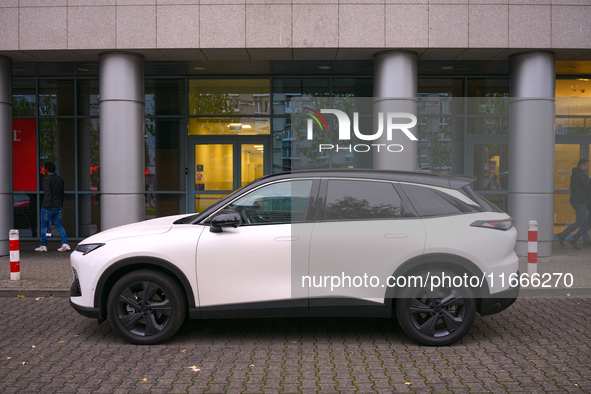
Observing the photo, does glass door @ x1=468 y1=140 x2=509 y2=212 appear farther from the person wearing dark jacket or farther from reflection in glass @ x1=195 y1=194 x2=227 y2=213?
reflection in glass @ x1=195 y1=194 x2=227 y2=213

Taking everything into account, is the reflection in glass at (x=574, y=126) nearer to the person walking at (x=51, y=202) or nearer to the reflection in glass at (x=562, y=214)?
the reflection in glass at (x=562, y=214)

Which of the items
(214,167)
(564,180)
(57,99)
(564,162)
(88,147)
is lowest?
(564,180)

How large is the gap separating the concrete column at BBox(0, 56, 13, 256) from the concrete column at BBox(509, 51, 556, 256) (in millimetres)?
10973

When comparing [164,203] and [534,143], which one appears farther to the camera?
[164,203]

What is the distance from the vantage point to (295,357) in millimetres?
4770

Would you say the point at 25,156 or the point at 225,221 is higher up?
the point at 25,156

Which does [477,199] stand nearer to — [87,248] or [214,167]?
[87,248]

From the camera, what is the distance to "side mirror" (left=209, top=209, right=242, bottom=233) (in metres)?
4.92

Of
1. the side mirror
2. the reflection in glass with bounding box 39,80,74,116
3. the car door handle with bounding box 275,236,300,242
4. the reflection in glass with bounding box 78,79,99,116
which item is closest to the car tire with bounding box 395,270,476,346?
the car door handle with bounding box 275,236,300,242

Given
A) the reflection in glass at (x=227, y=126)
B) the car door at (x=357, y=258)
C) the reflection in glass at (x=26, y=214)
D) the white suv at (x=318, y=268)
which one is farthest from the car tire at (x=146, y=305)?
the reflection in glass at (x=26, y=214)

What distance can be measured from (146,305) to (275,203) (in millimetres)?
1678

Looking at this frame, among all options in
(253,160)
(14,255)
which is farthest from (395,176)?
(253,160)

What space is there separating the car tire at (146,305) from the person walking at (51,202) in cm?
704

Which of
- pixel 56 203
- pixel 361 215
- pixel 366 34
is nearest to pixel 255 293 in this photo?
pixel 361 215
